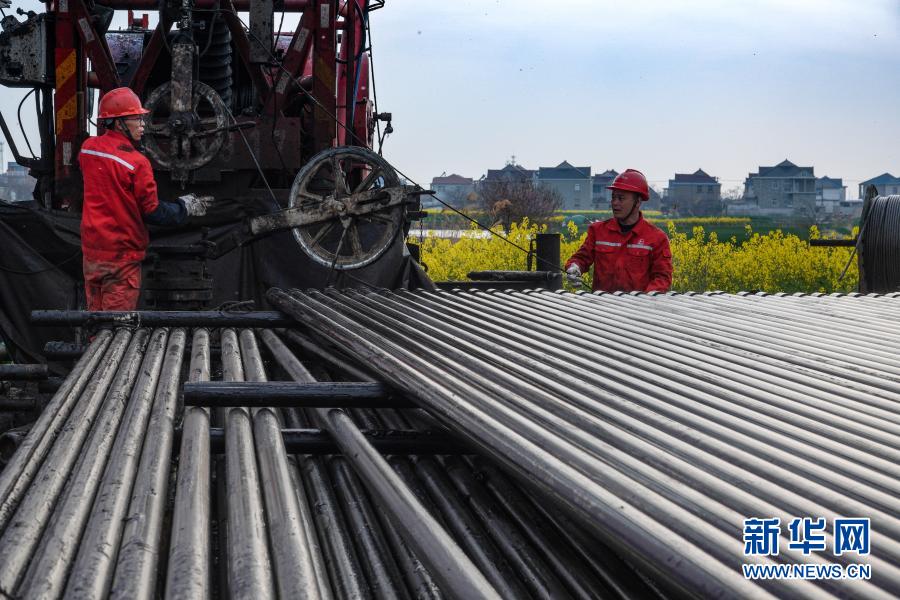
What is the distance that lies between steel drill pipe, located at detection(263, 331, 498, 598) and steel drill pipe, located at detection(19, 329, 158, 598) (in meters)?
0.52

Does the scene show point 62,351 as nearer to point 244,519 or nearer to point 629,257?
point 244,519

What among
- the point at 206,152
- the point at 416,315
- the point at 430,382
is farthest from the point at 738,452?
the point at 206,152

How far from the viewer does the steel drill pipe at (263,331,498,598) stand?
1.68 meters

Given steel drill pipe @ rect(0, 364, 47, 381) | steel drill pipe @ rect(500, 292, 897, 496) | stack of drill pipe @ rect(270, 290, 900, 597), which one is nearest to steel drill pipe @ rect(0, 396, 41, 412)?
steel drill pipe @ rect(0, 364, 47, 381)

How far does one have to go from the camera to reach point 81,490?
2.05 metres

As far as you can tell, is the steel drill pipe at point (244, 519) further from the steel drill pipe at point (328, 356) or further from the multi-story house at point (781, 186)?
the multi-story house at point (781, 186)

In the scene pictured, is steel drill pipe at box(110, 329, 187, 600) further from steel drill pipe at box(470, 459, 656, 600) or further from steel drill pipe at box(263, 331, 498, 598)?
steel drill pipe at box(470, 459, 656, 600)

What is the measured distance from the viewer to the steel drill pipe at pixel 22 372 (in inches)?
173

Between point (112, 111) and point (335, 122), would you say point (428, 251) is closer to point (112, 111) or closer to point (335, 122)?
point (335, 122)

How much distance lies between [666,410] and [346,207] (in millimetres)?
5023

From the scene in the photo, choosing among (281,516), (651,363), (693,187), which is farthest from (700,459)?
(693,187)

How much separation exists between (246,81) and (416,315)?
5504 mm

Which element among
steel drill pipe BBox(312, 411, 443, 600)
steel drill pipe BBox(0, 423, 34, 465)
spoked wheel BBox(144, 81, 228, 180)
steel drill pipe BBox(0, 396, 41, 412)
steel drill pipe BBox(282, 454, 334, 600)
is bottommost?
steel drill pipe BBox(0, 396, 41, 412)

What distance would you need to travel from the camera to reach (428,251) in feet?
53.7
